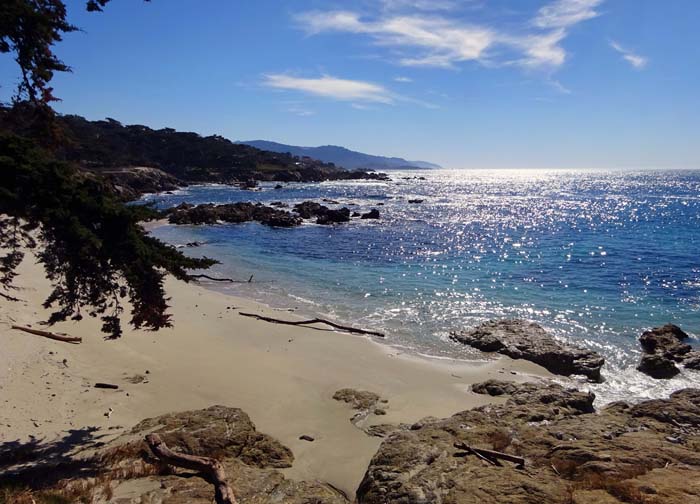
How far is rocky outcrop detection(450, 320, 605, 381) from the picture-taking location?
1343 cm

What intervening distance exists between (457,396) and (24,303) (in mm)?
14398

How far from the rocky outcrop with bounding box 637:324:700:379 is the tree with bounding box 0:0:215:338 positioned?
1327 centimetres

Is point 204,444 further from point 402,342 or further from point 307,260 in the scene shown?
point 307,260

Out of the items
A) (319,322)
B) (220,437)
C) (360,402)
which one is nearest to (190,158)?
(319,322)

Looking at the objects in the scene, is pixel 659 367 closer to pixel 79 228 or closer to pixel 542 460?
pixel 542 460

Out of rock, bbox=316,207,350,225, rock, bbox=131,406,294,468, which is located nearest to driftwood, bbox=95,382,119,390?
rock, bbox=131,406,294,468

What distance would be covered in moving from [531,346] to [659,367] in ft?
11.7

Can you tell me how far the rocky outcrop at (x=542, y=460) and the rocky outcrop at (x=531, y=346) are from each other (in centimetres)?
431

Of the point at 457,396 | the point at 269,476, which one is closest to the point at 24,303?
the point at 269,476

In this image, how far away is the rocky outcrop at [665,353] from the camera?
1340cm

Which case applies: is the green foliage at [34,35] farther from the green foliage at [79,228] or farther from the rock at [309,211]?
the rock at [309,211]

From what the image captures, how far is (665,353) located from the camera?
46.9ft

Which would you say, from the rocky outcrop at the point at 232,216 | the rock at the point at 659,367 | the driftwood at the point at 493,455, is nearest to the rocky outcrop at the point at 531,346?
the rock at the point at 659,367

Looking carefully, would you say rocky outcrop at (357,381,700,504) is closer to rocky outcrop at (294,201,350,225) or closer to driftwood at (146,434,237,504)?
driftwood at (146,434,237,504)
